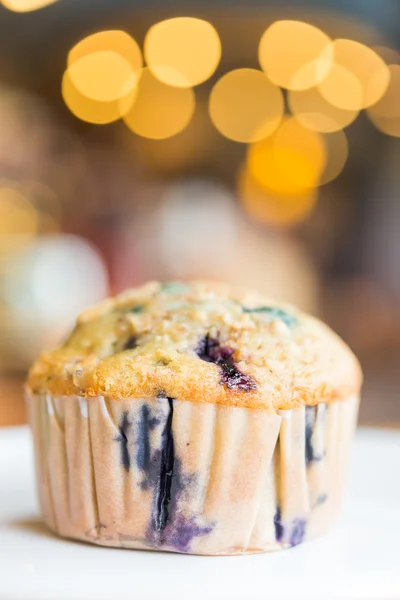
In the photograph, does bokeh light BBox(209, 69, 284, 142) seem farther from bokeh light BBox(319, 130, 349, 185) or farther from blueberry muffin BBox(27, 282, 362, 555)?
blueberry muffin BBox(27, 282, 362, 555)

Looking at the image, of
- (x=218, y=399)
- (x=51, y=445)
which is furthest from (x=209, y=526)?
(x=51, y=445)

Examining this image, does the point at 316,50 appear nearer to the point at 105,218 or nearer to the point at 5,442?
the point at 105,218

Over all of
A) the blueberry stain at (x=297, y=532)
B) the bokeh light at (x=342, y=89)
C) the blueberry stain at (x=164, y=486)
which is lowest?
the blueberry stain at (x=297, y=532)

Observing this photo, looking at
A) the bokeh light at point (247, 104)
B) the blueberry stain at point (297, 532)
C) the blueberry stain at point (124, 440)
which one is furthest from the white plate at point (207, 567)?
the bokeh light at point (247, 104)

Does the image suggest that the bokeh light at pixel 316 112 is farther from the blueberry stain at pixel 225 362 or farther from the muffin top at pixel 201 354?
the blueberry stain at pixel 225 362

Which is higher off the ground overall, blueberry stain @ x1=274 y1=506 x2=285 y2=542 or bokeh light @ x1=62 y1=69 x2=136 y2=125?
bokeh light @ x1=62 y1=69 x2=136 y2=125

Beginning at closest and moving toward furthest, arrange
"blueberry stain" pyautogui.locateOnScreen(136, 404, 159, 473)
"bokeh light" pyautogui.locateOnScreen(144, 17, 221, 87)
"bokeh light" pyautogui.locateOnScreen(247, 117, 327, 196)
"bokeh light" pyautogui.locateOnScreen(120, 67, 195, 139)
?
"blueberry stain" pyautogui.locateOnScreen(136, 404, 159, 473) → "bokeh light" pyautogui.locateOnScreen(144, 17, 221, 87) → "bokeh light" pyautogui.locateOnScreen(120, 67, 195, 139) → "bokeh light" pyautogui.locateOnScreen(247, 117, 327, 196)

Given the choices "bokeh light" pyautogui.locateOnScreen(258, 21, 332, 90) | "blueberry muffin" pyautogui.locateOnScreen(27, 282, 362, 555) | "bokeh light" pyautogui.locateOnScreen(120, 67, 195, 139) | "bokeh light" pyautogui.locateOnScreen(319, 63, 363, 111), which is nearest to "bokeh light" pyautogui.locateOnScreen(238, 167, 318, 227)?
"bokeh light" pyautogui.locateOnScreen(120, 67, 195, 139)
